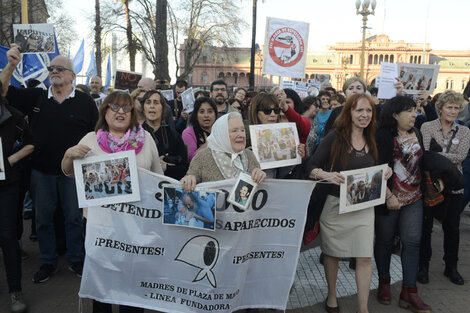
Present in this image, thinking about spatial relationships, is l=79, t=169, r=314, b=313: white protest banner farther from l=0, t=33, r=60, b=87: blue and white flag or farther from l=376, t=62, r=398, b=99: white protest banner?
l=0, t=33, r=60, b=87: blue and white flag

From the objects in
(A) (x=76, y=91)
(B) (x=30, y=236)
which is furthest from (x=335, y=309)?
(B) (x=30, y=236)

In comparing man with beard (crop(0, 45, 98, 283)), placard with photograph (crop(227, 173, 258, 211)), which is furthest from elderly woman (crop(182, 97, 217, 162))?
placard with photograph (crop(227, 173, 258, 211))

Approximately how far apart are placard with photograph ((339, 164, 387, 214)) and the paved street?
1.09 m

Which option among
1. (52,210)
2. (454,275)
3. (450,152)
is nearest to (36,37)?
(52,210)

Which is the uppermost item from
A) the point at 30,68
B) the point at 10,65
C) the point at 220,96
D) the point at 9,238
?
Result: the point at 30,68

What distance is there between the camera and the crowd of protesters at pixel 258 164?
3305 millimetres

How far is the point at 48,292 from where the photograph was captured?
13.5 feet

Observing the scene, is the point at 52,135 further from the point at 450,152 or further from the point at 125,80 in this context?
the point at 125,80

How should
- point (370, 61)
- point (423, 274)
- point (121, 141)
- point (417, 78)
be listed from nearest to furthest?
point (121, 141), point (423, 274), point (417, 78), point (370, 61)

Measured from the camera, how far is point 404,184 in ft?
12.5

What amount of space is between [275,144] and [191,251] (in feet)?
4.17

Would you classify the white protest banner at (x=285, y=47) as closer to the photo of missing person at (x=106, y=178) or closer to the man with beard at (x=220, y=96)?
the man with beard at (x=220, y=96)

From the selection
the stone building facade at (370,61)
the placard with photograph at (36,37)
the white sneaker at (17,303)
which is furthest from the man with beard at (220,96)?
the stone building facade at (370,61)

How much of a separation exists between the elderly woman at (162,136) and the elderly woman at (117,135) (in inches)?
30.0
